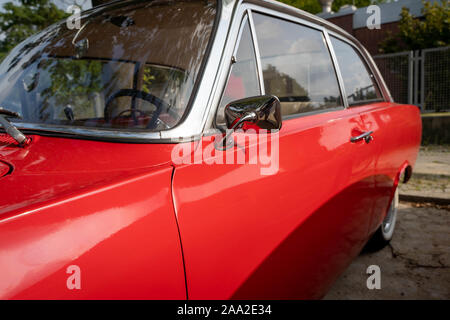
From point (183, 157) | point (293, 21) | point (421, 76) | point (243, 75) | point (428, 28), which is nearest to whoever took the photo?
point (183, 157)

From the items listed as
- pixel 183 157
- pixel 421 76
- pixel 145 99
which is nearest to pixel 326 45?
pixel 145 99

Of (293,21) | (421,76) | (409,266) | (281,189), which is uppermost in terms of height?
(421,76)

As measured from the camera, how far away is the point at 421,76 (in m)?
10.4

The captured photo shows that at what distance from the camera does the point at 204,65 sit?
1.42 metres

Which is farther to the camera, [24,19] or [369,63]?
[24,19]

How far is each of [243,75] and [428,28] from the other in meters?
13.4

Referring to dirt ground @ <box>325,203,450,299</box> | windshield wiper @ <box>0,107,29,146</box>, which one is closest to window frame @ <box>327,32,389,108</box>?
dirt ground @ <box>325,203,450,299</box>

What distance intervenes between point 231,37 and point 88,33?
2.64 feet

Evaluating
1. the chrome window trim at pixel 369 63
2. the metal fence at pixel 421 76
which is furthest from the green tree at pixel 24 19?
the chrome window trim at pixel 369 63

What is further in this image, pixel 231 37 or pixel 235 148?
pixel 231 37

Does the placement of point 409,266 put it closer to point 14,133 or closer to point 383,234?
point 383,234

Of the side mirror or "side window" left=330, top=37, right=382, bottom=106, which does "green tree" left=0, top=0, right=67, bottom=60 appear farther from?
the side mirror

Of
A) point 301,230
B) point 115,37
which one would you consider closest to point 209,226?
point 301,230

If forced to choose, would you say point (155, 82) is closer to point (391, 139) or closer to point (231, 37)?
point (231, 37)
